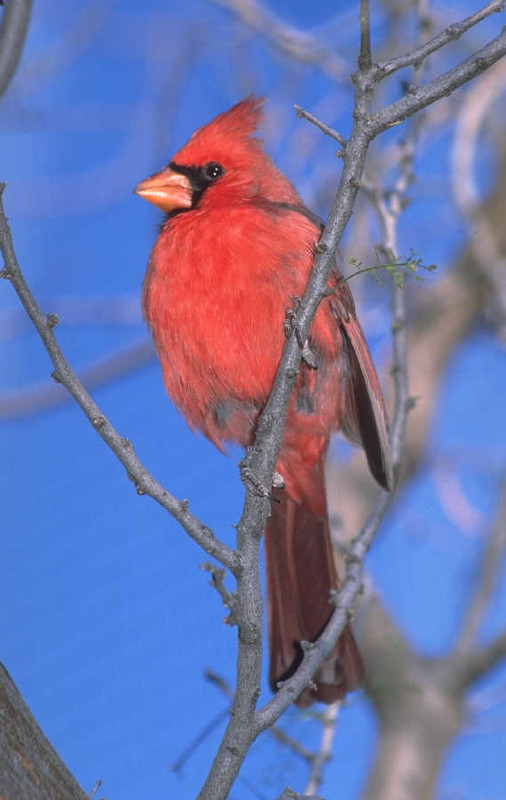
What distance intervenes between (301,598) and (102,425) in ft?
3.50

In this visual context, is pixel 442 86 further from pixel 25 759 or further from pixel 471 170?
pixel 471 170

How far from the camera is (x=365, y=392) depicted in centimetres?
239

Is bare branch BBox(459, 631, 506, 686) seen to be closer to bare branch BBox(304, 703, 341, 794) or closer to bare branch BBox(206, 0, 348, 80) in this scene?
bare branch BBox(304, 703, 341, 794)

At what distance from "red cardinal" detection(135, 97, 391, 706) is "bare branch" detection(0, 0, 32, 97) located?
0.45 metres

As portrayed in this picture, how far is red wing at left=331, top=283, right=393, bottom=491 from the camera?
2.29 metres

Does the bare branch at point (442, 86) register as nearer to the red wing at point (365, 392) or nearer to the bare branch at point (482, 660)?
the red wing at point (365, 392)

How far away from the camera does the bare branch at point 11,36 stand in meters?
2.10

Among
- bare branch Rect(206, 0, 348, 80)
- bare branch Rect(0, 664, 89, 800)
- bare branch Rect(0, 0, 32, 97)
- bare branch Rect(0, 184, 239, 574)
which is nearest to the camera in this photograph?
bare branch Rect(0, 664, 89, 800)

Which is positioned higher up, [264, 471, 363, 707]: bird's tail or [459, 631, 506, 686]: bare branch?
[459, 631, 506, 686]: bare branch

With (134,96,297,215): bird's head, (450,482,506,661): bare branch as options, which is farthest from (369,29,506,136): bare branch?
(450,482,506,661): bare branch

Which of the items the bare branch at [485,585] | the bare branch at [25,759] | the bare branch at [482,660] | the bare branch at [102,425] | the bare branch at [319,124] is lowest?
the bare branch at [25,759]

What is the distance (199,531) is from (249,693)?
28 centimetres

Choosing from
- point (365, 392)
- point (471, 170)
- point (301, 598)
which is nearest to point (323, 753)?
point (301, 598)

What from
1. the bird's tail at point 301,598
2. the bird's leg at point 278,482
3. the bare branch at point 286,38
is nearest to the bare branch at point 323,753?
the bird's tail at point 301,598
